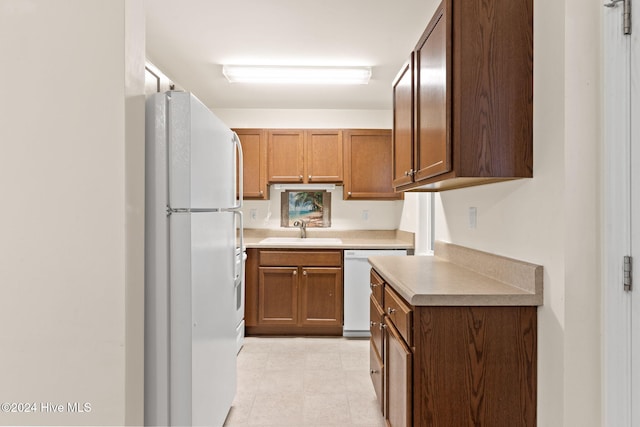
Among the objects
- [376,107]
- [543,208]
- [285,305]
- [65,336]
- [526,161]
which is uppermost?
[376,107]

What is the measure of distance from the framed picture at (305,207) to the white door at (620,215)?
3373 millimetres

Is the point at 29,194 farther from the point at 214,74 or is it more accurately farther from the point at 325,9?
the point at 214,74

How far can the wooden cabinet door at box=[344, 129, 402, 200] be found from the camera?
415 centimetres

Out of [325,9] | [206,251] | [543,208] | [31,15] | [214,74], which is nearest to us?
[31,15]

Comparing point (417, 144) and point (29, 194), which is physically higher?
point (417, 144)

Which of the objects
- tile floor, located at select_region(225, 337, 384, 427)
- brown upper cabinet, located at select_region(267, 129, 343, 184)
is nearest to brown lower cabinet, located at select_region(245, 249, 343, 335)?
tile floor, located at select_region(225, 337, 384, 427)

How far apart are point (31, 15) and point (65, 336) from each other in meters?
1.09

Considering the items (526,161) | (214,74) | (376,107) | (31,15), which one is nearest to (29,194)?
(31,15)

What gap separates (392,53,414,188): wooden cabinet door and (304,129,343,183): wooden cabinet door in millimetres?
1579

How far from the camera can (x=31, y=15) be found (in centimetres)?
129

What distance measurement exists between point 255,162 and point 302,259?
1192mm

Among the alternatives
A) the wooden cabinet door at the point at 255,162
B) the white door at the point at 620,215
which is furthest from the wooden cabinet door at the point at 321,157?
the white door at the point at 620,215

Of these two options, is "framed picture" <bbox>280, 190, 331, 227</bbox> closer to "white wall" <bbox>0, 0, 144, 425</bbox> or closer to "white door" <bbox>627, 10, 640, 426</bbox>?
"white wall" <bbox>0, 0, 144, 425</bbox>

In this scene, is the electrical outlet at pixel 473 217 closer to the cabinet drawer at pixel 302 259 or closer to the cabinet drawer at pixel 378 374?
the cabinet drawer at pixel 378 374
